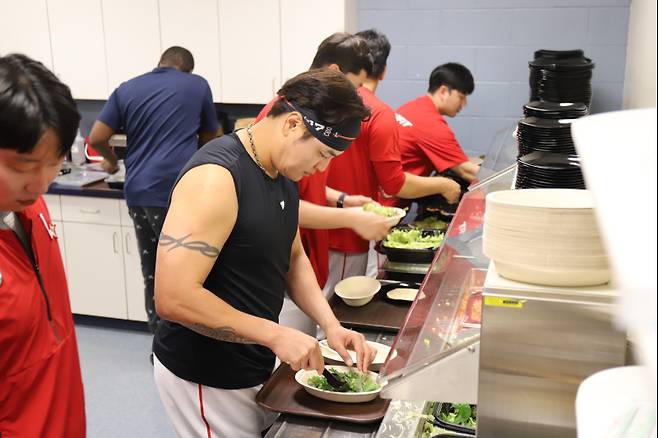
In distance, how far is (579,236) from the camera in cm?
110

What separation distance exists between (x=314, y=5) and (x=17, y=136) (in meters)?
3.47

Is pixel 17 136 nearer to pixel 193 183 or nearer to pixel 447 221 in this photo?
pixel 193 183

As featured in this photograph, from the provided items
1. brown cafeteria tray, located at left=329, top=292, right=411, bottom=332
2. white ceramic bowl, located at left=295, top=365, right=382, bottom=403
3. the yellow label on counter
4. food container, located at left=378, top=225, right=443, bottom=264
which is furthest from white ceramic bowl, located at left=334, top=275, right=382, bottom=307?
the yellow label on counter

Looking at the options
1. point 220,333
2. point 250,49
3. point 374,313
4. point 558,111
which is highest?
point 250,49

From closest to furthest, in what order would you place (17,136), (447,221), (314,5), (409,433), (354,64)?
(17,136) < (409,433) < (354,64) < (447,221) < (314,5)

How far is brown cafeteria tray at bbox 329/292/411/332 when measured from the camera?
7.88ft

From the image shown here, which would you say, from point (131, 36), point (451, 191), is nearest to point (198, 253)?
point (451, 191)

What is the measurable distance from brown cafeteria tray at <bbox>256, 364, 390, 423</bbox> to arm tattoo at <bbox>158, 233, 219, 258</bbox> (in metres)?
0.45

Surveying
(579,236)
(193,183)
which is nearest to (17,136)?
(193,183)

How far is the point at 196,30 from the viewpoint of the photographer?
4621 mm

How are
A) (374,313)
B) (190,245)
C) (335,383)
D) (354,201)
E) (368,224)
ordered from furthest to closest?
1. (354,201)
2. (368,224)
3. (374,313)
4. (335,383)
5. (190,245)

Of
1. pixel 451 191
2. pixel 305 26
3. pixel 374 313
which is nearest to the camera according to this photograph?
pixel 374 313

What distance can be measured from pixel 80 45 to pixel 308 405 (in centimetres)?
396

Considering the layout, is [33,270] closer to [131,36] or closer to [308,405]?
[308,405]
